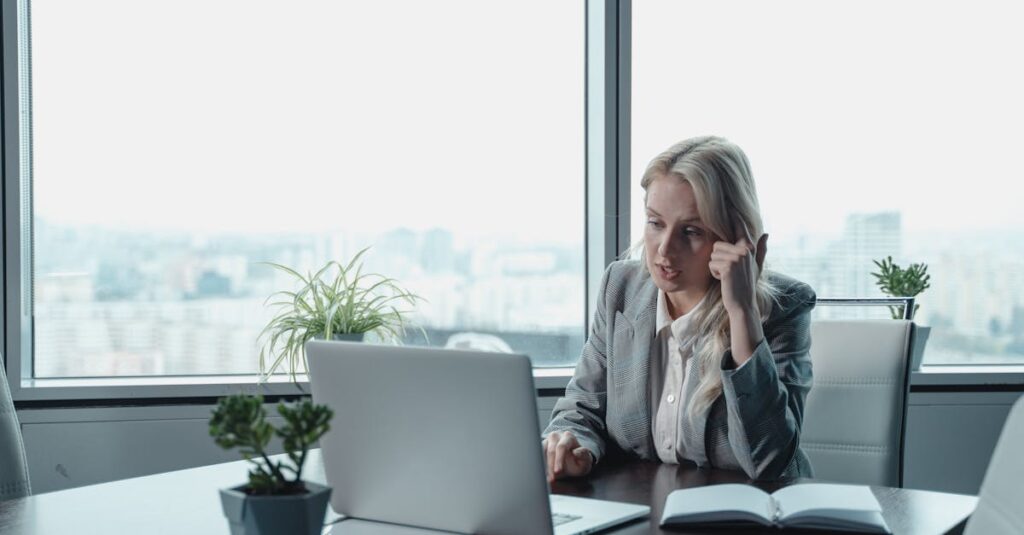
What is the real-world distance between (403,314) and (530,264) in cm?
46

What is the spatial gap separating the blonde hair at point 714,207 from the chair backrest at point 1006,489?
30.4 inches

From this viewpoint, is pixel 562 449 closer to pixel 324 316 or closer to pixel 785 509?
pixel 785 509

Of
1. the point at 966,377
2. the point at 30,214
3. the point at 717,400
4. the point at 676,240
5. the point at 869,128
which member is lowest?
the point at 966,377

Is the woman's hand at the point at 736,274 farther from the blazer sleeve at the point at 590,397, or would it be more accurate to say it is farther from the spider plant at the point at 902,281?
the spider plant at the point at 902,281

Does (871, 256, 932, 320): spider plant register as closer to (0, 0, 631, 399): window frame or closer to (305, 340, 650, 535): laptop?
(0, 0, 631, 399): window frame

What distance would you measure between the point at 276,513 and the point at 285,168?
2.34 meters

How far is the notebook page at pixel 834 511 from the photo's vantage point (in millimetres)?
1292

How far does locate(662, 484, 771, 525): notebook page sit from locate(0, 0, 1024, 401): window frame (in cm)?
164

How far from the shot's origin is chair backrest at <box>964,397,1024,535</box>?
1.03m

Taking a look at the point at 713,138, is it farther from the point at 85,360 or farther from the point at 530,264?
the point at 85,360

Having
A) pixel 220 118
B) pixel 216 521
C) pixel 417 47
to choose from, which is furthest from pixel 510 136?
pixel 216 521

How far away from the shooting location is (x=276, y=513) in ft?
2.97

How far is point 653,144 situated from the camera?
10.6 ft

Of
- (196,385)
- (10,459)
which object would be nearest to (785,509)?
(10,459)
